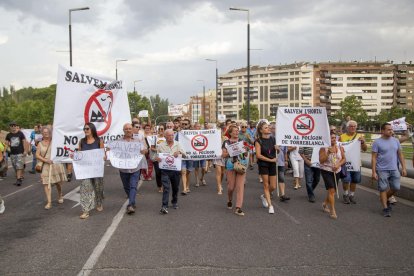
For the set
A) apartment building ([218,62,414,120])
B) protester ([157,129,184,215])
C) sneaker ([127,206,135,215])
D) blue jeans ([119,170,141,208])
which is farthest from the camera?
apartment building ([218,62,414,120])

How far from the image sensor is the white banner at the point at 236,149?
27.2 feet

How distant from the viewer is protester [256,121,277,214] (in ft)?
27.2

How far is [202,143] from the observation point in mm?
12047

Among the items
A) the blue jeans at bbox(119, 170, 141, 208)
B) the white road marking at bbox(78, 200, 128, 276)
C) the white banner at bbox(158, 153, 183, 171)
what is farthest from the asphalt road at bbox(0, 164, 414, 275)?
the white banner at bbox(158, 153, 183, 171)

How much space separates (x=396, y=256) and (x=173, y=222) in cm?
365

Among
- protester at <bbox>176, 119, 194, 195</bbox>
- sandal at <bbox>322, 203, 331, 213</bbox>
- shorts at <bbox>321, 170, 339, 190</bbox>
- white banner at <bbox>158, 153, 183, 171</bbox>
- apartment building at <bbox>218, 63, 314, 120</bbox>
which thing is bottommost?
sandal at <bbox>322, 203, 331, 213</bbox>

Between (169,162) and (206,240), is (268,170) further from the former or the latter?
(206,240)

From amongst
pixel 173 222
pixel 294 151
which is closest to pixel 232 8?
pixel 294 151

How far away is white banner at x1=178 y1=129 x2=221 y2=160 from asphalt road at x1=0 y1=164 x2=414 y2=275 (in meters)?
2.69

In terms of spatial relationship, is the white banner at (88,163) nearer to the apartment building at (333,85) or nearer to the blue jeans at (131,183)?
the blue jeans at (131,183)

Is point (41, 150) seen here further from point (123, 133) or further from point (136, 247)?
point (136, 247)

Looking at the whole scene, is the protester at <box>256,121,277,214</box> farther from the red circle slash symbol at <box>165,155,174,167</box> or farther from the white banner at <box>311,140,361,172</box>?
the red circle slash symbol at <box>165,155,174,167</box>

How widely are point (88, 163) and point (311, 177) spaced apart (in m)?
5.14

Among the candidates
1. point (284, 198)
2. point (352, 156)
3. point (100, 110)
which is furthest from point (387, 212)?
point (100, 110)
